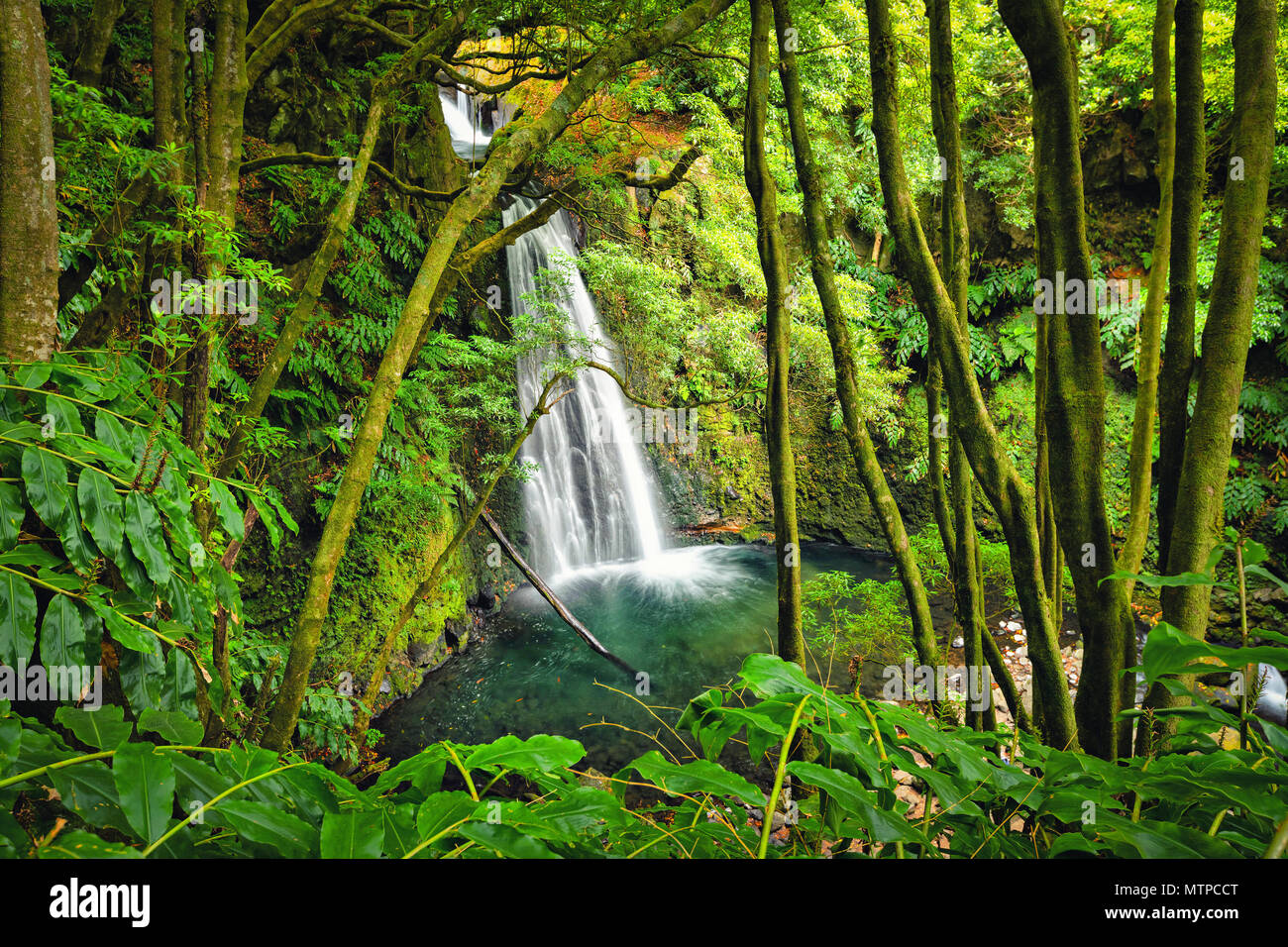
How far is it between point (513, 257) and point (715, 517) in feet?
22.5

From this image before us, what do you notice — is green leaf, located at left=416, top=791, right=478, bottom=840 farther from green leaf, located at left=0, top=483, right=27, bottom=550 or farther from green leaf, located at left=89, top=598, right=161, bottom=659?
green leaf, located at left=0, top=483, right=27, bottom=550

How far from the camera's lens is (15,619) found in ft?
3.31

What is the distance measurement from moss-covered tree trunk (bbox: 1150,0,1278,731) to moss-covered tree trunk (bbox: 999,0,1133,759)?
18 cm

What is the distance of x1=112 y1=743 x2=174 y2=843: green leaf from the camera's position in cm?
62

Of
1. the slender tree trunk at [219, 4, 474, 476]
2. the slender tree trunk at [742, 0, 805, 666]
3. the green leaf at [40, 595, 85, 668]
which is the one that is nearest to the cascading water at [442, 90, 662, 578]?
the slender tree trunk at [742, 0, 805, 666]

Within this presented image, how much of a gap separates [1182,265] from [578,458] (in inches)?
358

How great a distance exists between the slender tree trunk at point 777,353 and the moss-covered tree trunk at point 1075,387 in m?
1.57

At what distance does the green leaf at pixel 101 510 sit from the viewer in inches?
45.8

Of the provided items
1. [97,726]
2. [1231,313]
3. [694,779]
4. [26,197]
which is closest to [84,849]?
[97,726]

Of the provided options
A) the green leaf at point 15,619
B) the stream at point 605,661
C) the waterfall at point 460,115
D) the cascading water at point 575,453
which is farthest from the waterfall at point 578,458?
the green leaf at point 15,619

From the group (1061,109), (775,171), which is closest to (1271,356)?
(775,171)

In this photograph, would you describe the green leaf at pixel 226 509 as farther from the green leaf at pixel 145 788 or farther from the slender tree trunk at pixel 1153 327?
the slender tree trunk at pixel 1153 327

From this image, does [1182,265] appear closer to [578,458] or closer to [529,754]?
[529,754]
